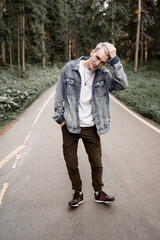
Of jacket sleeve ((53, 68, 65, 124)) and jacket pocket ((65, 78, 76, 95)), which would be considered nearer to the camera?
jacket pocket ((65, 78, 76, 95))

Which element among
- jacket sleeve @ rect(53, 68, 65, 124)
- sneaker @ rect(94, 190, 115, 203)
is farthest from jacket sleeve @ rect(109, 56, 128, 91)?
sneaker @ rect(94, 190, 115, 203)

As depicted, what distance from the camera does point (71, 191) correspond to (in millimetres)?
3184

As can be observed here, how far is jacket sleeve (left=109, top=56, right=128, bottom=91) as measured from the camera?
226 centimetres

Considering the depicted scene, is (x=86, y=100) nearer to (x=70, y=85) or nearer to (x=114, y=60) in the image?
(x=70, y=85)

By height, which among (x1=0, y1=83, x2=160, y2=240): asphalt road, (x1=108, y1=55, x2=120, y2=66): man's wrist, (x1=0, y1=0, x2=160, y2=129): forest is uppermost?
(x1=0, y1=0, x2=160, y2=129): forest

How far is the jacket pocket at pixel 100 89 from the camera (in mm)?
2451

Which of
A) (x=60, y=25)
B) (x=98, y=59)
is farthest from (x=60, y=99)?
(x=60, y=25)

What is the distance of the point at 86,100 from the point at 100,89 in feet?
0.83

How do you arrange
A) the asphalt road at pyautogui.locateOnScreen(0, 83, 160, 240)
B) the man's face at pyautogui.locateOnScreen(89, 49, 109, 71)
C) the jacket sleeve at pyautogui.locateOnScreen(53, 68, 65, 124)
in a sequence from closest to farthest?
the man's face at pyautogui.locateOnScreen(89, 49, 109, 71) → the asphalt road at pyautogui.locateOnScreen(0, 83, 160, 240) → the jacket sleeve at pyautogui.locateOnScreen(53, 68, 65, 124)

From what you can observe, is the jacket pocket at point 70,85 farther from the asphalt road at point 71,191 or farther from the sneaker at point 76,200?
the asphalt road at point 71,191

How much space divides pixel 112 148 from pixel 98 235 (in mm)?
2721

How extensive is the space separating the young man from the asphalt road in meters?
0.40

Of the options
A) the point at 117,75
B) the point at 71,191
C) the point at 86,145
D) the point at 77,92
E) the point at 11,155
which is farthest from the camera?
the point at 11,155

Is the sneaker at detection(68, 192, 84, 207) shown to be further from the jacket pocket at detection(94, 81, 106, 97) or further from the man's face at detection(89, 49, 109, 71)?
the man's face at detection(89, 49, 109, 71)
